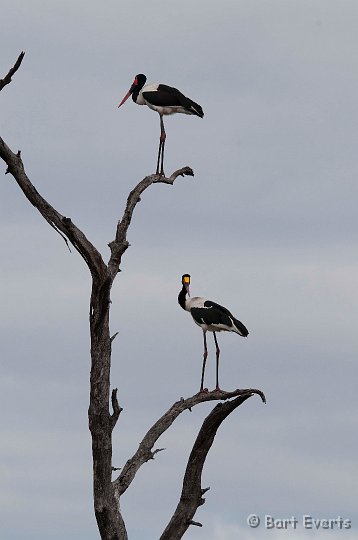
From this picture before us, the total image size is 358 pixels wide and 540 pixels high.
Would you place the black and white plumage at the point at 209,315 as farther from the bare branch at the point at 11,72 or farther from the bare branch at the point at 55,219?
the bare branch at the point at 11,72

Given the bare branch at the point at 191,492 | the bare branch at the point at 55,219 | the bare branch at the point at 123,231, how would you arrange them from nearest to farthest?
the bare branch at the point at 55,219 < the bare branch at the point at 123,231 < the bare branch at the point at 191,492

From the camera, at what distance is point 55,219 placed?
22.0m

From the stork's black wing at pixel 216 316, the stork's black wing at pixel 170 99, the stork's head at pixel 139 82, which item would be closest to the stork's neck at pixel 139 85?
the stork's head at pixel 139 82

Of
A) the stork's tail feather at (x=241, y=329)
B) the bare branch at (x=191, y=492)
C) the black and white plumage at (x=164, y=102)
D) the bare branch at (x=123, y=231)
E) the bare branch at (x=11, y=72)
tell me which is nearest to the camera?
the bare branch at (x=11, y=72)

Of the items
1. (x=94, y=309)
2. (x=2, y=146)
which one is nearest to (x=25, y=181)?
(x=2, y=146)

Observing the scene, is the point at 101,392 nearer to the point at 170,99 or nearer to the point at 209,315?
the point at 209,315

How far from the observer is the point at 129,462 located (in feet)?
77.6

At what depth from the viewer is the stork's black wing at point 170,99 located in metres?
26.7

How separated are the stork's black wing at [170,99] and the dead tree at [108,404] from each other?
2439mm

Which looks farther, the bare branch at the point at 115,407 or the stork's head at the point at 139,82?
the stork's head at the point at 139,82

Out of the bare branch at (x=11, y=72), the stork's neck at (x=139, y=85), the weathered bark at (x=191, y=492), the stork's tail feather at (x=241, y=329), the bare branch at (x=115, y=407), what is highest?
the stork's neck at (x=139, y=85)

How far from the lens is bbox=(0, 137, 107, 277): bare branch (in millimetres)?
21781

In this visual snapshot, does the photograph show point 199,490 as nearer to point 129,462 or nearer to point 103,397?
point 129,462

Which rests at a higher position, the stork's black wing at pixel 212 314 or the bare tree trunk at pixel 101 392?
the stork's black wing at pixel 212 314
